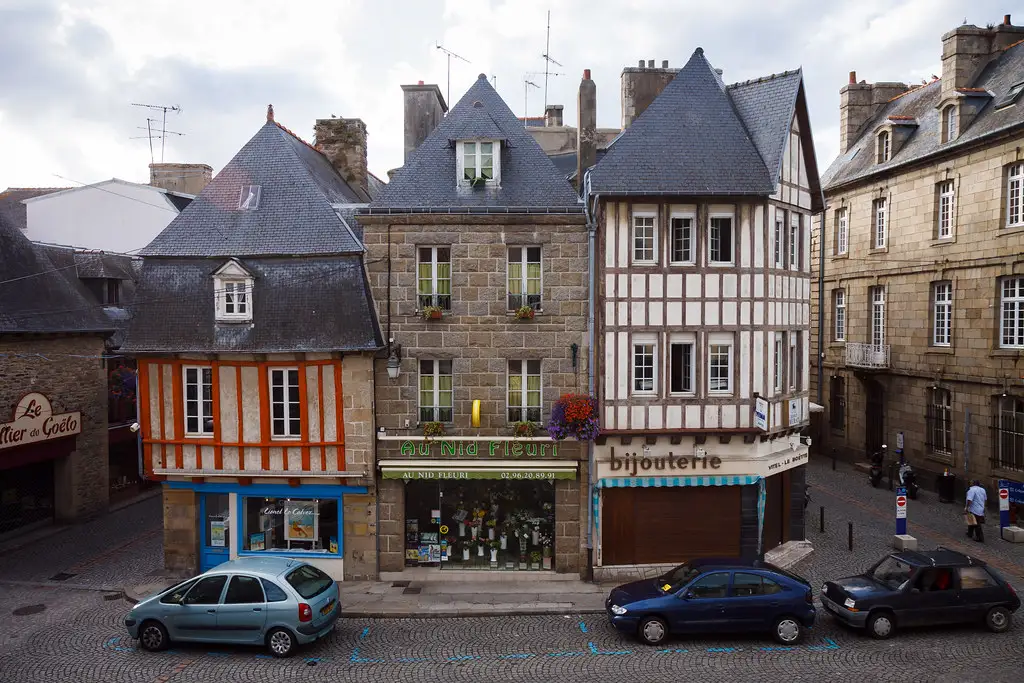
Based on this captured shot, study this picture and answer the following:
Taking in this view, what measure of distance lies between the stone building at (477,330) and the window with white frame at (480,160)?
0.03m

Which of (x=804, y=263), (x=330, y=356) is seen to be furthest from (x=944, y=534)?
(x=330, y=356)

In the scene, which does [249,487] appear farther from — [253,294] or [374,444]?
[253,294]

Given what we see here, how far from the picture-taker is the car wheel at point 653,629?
13172 mm

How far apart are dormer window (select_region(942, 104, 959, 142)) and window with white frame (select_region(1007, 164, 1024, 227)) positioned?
299cm

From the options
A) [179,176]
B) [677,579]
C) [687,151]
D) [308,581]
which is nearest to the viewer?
[308,581]

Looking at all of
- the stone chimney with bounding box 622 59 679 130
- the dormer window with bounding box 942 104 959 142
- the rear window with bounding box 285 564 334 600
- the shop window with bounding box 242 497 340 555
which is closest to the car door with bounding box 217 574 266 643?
the rear window with bounding box 285 564 334 600

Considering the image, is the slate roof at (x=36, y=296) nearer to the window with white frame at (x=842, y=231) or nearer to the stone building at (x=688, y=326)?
the stone building at (x=688, y=326)

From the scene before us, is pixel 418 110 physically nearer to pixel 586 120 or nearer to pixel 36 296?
pixel 586 120

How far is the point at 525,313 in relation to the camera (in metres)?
16.4

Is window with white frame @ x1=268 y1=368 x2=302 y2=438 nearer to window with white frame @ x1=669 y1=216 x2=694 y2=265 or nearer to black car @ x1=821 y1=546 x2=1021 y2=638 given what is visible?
window with white frame @ x1=669 y1=216 x2=694 y2=265

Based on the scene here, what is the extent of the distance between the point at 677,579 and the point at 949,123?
19.7 meters

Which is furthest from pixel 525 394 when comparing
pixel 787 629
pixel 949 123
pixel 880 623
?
pixel 949 123

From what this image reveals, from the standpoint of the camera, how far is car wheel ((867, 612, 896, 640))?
13.3 m

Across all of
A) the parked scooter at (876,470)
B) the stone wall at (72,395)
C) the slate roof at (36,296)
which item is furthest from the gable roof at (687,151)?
the stone wall at (72,395)
